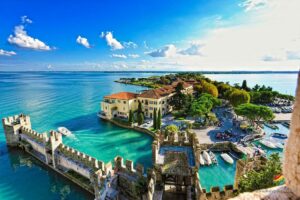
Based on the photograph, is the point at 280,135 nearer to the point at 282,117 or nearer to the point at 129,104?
the point at 282,117

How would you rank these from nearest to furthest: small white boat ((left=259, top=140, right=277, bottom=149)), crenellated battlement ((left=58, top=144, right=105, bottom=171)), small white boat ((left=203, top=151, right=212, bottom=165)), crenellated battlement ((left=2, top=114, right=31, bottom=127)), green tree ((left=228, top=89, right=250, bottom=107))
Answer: crenellated battlement ((left=58, top=144, right=105, bottom=171)) < small white boat ((left=203, top=151, right=212, bottom=165)) < small white boat ((left=259, top=140, right=277, bottom=149)) < crenellated battlement ((left=2, top=114, right=31, bottom=127)) < green tree ((left=228, top=89, right=250, bottom=107))

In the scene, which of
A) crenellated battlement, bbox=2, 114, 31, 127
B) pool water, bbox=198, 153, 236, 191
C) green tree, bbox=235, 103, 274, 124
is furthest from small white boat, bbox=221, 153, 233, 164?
crenellated battlement, bbox=2, 114, 31, 127

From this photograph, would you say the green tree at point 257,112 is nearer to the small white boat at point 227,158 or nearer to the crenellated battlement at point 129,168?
the small white boat at point 227,158

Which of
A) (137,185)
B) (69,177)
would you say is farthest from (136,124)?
(137,185)

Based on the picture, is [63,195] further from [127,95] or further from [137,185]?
[127,95]

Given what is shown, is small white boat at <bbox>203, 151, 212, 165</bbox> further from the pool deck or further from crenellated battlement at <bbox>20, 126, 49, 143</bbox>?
the pool deck

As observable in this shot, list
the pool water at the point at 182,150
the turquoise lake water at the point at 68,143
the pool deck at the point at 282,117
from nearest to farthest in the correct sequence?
the pool water at the point at 182,150 → the turquoise lake water at the point at 68,143 → the pool deck at the point at 282,117

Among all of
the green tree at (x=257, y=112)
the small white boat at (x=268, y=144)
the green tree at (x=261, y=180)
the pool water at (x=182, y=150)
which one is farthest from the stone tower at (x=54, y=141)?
the green tree at (x=257, y=112)
